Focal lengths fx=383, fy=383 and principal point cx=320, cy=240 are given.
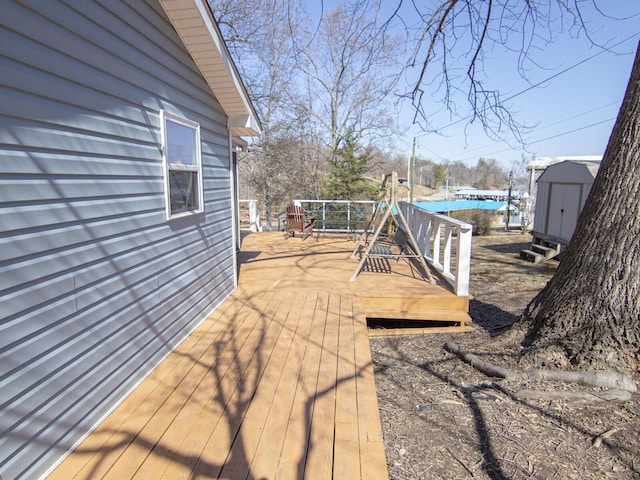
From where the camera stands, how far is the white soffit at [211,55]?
293 centimetres

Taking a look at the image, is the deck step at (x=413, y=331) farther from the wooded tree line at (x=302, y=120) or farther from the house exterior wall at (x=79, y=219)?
the wooded tree line at (x=302, y=120)

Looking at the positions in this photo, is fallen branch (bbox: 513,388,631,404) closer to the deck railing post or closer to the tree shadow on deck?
the tree shadow on deck

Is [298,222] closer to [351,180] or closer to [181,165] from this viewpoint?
[181,165]

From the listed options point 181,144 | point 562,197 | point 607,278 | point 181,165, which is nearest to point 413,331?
point 607,278

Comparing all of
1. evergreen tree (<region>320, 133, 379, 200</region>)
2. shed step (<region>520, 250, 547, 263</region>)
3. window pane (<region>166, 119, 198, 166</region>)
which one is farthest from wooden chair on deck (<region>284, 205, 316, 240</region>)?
evergreen tree (<region>320, 133, 379, 200</region>)

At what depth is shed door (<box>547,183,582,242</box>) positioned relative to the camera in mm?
10219

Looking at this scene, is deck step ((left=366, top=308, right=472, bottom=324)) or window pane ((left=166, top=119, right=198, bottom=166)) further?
deck step ((left=366, top=308, right=472, bottom=324))

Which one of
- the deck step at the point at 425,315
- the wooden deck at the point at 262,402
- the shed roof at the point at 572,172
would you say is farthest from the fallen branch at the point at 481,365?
the shed roof at the point at 572,172

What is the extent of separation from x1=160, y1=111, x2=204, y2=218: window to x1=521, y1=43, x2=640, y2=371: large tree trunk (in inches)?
123

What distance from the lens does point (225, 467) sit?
1814mm

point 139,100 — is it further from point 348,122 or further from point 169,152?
point 348,122

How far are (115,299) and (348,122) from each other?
61.6 feet

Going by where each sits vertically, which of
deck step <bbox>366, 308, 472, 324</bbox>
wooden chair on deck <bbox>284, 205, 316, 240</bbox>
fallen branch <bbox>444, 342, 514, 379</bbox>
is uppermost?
wooden chair on deck <bbox>284, 205, 316, 240</bbox>

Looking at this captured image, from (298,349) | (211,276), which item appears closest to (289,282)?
(211,276)
